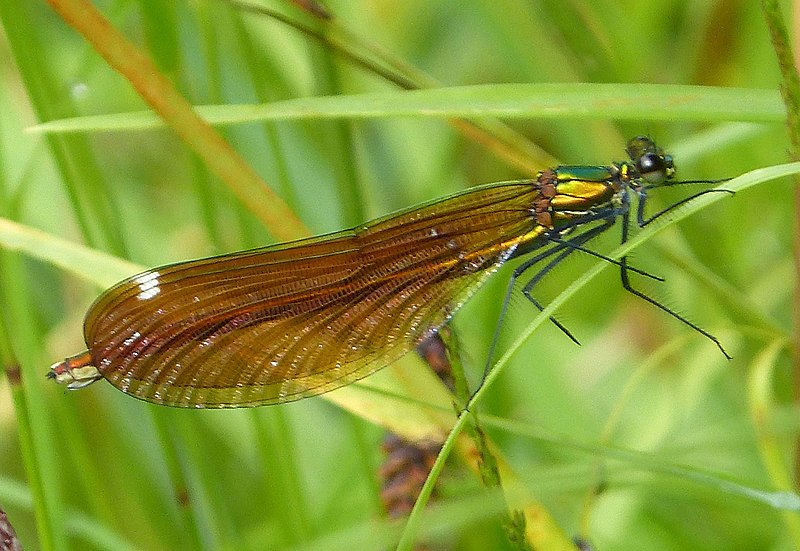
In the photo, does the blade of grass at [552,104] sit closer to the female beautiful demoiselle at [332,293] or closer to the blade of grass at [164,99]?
the blade of grass at [164,99]

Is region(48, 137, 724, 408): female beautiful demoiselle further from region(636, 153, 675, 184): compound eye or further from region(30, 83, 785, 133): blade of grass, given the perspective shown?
region(30, 83, 785, 133): blade of grass

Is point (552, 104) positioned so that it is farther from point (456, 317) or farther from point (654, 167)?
point (456, 317)

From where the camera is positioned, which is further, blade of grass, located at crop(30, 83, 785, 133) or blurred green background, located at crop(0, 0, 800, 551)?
blurred green background, located at crop(0, 0, 800, 551)

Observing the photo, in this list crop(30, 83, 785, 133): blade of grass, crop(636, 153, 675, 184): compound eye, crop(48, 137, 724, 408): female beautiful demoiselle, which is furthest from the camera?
crop(636, 153, 675, 184): compound eye

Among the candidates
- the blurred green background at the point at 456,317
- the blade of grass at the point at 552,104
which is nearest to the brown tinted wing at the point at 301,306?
the blurred green background at the point at 456,317

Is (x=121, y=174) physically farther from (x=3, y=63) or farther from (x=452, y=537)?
(x=452, y=537)

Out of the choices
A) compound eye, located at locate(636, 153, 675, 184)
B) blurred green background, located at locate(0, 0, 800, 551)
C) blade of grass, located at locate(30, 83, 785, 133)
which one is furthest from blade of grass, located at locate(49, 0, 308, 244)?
compound eye, located at locate(636, 153, 675, 184)

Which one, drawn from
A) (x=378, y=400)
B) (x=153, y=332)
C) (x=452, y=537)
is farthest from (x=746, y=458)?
(x=153, y=332)

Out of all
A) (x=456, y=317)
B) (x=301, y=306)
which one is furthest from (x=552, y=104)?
(x=456, y=317)

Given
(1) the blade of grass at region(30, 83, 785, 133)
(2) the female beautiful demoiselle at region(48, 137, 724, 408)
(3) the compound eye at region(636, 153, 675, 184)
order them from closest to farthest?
(1) the blade of grass at region(30, 83, 785, 133) < (2) the female beautiful demoiselle at region(48, 137, 724, 408) < (3) the compound eye at region(636, 153, 675, 184)

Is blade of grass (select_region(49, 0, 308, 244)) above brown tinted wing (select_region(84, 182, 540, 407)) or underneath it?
above
